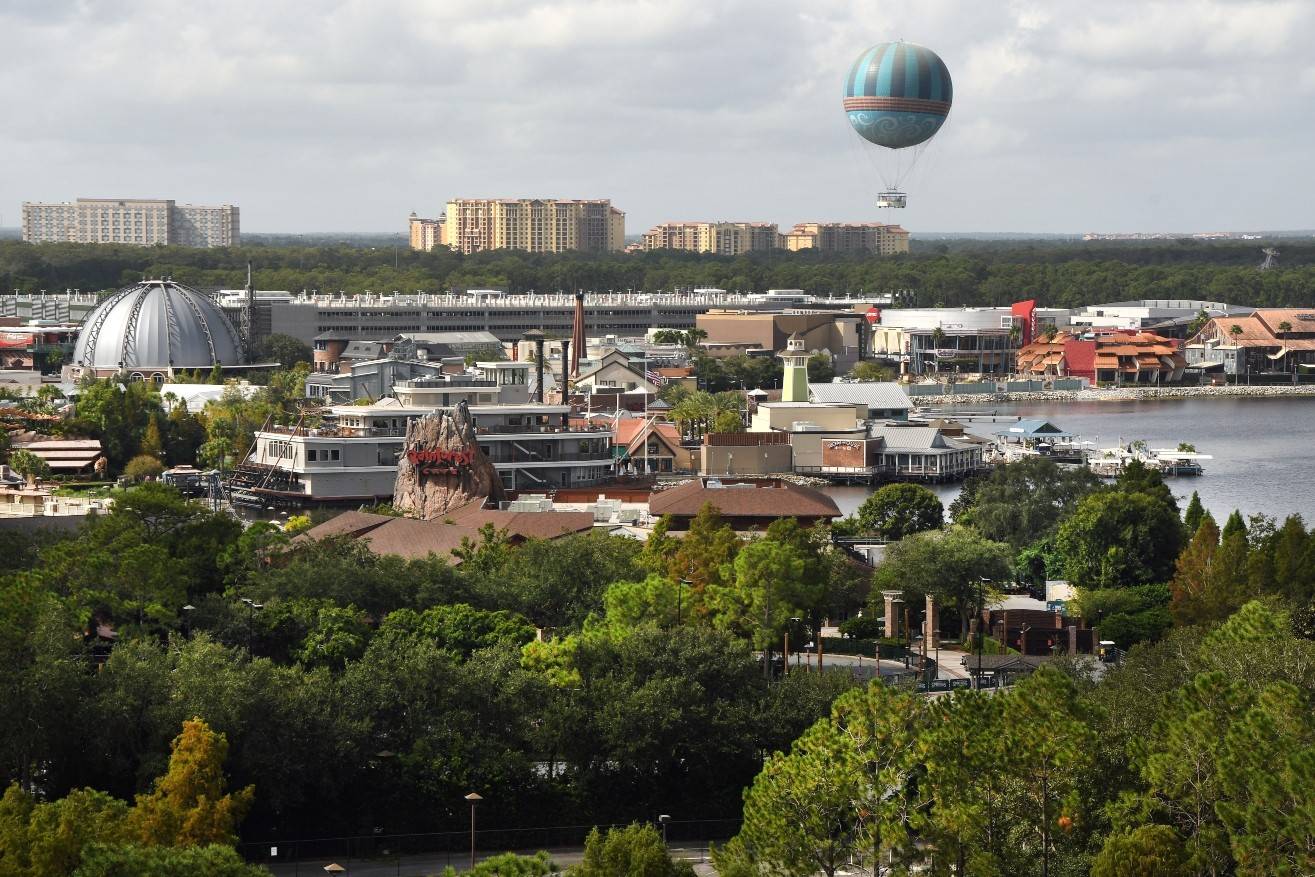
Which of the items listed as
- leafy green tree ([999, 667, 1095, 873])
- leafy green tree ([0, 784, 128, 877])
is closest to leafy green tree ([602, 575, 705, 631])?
leafy green tree ([999, 667, 1095, 873])

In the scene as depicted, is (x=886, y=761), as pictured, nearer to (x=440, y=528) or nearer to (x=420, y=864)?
(x=420, y=864)

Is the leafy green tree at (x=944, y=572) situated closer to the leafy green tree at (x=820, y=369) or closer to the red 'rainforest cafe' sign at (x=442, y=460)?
the red 'rainforest cafe' sign at (x=442, y=460)

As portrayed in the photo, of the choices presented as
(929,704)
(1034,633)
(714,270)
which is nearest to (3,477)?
(1034,633)

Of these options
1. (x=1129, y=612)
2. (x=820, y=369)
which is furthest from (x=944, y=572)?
(x=820, y=369)

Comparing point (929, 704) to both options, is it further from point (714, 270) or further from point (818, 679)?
point (714, 270)

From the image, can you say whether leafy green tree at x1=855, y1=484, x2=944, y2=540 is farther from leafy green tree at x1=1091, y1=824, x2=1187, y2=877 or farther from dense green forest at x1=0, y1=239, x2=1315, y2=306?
dense green forest at x1=0, y1=239, x2=1315, y2=306

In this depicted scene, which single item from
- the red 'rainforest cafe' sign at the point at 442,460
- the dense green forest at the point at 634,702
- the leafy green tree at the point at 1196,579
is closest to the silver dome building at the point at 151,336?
the red 'rainforest cafe' sign at the point at 442,460

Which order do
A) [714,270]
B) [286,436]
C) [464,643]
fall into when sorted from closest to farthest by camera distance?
[464,643], [286,436], [714,270]
